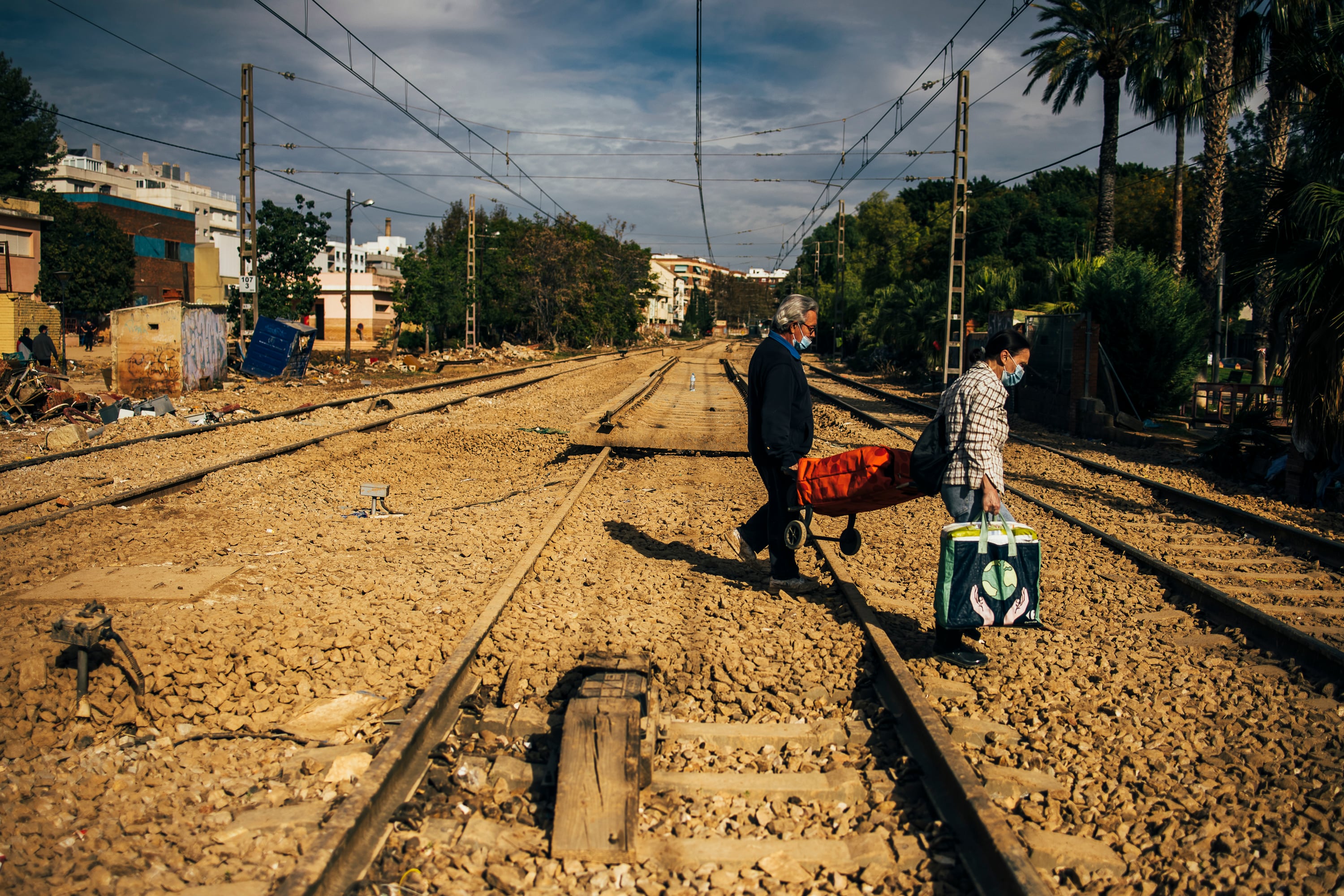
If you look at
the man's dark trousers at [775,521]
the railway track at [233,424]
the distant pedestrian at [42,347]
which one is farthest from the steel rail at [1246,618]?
the distant pedestrian at [42,347]

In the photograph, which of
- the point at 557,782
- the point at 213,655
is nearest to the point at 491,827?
the point at 557,782

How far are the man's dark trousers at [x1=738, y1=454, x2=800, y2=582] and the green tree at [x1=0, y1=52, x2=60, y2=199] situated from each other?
7251 cm

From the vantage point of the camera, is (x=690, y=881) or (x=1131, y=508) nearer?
(x=690, y=881)

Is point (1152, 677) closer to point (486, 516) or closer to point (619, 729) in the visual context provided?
point (619, 729)

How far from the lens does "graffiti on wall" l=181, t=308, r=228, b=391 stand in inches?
838

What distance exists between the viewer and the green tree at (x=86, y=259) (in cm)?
5072

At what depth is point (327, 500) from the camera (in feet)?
33.1

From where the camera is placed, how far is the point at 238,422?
1645 centimetres

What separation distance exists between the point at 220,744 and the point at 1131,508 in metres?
9.57

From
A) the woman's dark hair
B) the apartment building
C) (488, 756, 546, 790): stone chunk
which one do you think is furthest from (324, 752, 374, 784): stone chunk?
the apartment building

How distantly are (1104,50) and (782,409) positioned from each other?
30.2 m

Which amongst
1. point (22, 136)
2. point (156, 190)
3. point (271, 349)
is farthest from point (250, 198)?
point (156, 190)

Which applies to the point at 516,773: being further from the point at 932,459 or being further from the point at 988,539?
the point at 932,459

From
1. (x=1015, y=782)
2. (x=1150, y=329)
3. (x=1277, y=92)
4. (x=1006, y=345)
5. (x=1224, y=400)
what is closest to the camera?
(x=1015, y=782)
